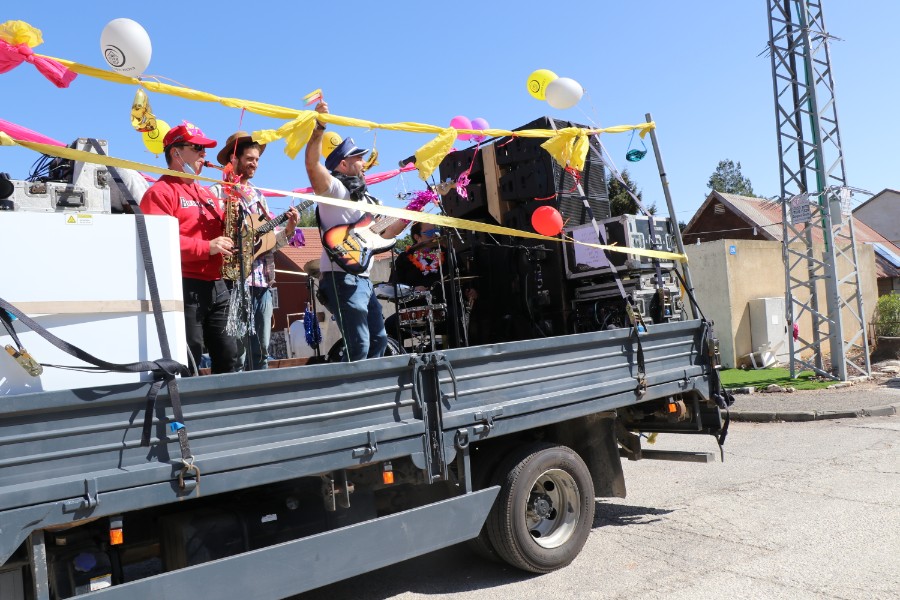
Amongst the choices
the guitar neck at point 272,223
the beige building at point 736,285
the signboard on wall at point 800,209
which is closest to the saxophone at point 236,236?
the guitar neck at point 272,223

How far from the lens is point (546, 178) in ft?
22.2

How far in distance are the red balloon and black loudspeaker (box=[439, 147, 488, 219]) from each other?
872 millimetres

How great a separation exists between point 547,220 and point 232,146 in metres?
2.67

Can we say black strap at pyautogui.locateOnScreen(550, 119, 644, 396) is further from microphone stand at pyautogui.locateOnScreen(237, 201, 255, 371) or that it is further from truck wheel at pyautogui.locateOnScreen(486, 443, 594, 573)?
microphone stand at pyautogui.locateOnScreen(237, 201, 255, 371)

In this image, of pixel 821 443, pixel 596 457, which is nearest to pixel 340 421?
pixel 596 457

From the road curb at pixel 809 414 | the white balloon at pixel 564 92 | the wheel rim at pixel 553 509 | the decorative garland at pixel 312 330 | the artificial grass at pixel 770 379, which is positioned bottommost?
the road curb at pixel 809 414

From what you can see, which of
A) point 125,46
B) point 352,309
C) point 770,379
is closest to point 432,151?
point 352,309

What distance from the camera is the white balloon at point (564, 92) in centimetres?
631

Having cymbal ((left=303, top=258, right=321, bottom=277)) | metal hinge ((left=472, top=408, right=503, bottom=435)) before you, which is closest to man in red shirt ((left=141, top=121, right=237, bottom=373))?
metal hinge ((left=472, top=408, right=503, bottom=435))

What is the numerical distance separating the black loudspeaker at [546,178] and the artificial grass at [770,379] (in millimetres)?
7438

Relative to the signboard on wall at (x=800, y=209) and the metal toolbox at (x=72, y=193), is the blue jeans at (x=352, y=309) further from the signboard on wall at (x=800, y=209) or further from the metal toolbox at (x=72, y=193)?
the signboard on wall at (x=800, y=209)

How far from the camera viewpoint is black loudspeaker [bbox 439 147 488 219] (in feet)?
24.0

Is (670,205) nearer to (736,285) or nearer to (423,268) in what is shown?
(423,268)

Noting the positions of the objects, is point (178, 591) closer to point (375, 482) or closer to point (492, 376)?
point (375, 482)
